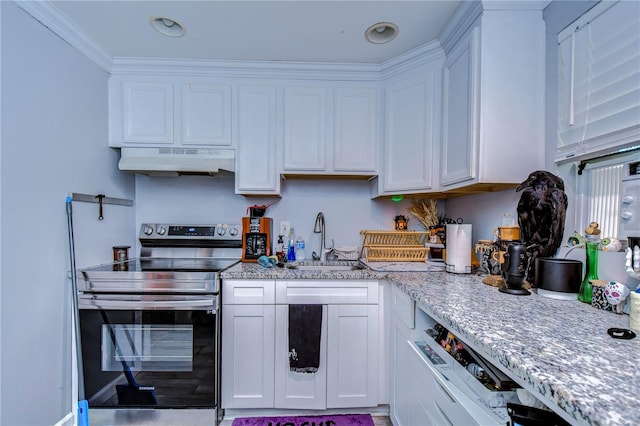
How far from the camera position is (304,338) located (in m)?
1.63

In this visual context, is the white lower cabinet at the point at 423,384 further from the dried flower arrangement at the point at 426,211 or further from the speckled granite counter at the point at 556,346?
the dried flower arrangement at the point at 426,211

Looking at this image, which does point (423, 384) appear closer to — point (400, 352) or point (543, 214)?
point (400, 352)

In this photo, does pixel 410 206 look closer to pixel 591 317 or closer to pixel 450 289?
pixel 450 289

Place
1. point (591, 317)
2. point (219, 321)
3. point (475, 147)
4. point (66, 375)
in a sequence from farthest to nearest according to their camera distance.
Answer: point (219, 321) < point (66, 375) < point (475, 147) < point (591, 317)

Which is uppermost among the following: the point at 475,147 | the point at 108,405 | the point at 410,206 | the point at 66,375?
the point at 475,147

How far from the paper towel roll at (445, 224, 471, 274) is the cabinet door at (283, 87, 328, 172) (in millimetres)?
984

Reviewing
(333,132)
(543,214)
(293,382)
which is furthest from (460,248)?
(293,382)

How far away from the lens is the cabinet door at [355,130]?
2023mm

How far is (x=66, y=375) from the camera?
1.55 m

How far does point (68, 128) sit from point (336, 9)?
66.4 inches

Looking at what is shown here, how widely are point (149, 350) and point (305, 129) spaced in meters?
1.74

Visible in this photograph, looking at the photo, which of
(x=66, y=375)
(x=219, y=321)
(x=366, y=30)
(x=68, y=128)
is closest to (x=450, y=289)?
(x=219, y=321)

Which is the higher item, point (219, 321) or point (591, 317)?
point (591, 317)

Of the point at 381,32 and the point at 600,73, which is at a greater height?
the point at 381,32
